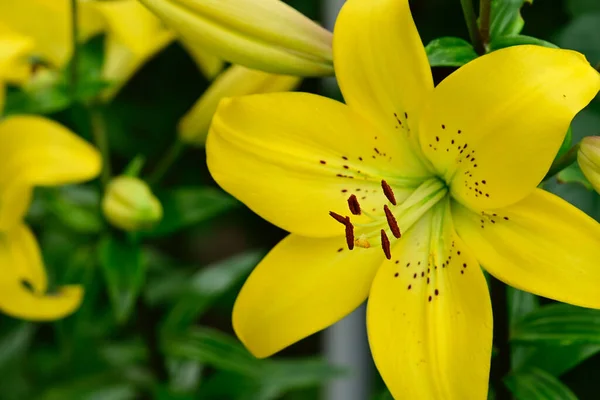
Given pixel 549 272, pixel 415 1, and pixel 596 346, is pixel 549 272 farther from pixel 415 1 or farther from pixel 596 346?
pixel 415 1

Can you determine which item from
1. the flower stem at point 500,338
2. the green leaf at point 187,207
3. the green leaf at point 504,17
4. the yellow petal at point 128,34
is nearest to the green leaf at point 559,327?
the flower stem at point 500,338

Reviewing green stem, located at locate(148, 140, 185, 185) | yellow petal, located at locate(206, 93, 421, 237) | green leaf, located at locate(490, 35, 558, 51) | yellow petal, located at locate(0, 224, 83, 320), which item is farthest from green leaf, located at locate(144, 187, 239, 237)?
green leaf, located at locate(490, 35, 558, 51)

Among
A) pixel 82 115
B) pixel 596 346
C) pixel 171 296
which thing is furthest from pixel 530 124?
pixel 171 296

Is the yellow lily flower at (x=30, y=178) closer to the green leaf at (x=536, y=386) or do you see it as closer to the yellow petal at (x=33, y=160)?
the yellow petal at (x=33, y=160)

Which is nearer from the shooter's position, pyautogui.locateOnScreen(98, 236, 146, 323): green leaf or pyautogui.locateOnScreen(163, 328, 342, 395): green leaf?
pyautogui.locateOnScreen(98, 236, 146, 323): green leaf

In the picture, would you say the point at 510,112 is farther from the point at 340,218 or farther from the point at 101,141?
the point at 101,141

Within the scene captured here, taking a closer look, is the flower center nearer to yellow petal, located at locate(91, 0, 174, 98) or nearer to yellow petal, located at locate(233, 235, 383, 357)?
yellow petal, located at locate(233, 235, 383, 357)
